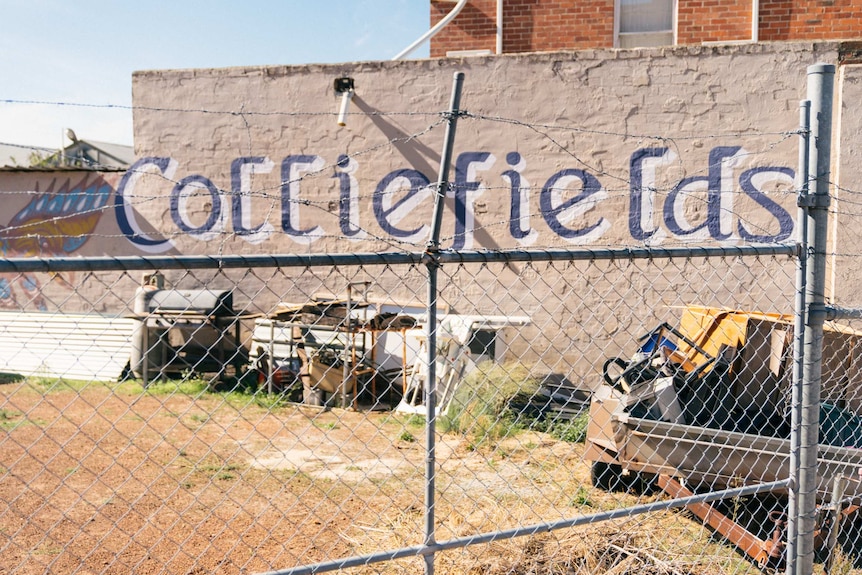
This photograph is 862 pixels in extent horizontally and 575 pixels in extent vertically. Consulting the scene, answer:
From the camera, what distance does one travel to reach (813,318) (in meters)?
3.19

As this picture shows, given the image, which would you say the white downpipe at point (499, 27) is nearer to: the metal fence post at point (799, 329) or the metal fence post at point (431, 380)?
the metal fence post at point (799, 329)

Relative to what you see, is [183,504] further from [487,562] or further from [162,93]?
[162,93]

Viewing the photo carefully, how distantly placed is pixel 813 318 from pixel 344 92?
8.20 metres

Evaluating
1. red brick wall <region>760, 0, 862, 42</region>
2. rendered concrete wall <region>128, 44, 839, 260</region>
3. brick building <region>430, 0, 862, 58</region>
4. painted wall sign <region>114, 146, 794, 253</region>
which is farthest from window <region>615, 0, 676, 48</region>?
painted wall sign <region>114, 146, 794, 253</region>

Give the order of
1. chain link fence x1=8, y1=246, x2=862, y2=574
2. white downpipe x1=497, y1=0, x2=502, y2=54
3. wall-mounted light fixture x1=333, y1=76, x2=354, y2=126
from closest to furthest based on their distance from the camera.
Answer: chain link fence x1=8, y1=246, x2=862, y2=574
wall-mounted light fixture x1=333, y1=76, x2=354, y2=126
white downpipe x1=497, y1=0, x2=502, y2=54

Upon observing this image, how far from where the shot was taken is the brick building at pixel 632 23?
11312 mm

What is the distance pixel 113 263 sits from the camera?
2.29 metres

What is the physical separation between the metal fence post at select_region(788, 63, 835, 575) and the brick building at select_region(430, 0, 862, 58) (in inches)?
363

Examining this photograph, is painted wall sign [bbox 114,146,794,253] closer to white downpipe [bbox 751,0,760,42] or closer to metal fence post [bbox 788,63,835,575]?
white downpipe [bbox 751,0,760,42]

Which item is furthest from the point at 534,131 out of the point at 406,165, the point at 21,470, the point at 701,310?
the point at 21,470

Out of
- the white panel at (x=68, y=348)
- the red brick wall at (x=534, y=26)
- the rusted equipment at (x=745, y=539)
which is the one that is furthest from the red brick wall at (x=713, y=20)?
the white panel at (x=68, y=348)

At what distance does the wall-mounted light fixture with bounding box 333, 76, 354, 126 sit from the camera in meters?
10.2

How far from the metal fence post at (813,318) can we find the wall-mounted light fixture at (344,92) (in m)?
7.56

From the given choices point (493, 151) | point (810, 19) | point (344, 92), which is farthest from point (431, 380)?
point (810, 19)
